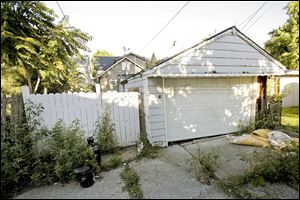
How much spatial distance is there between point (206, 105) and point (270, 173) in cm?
313

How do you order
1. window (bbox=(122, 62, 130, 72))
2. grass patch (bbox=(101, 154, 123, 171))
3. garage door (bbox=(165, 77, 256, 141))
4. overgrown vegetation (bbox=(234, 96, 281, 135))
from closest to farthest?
grass patch (bbox=(101, 154, 123, 171))
garage door (bbox=(165, 77, 256, 141))
overgrown vegetation (bbox=(234, 96, 281, 135))
window (bbox=(122, 62, 130, 72))

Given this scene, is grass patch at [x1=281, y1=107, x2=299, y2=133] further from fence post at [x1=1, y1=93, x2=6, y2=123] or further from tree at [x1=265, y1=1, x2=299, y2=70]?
fence post at [x1=1, y1=93, x2=6, y2=123]

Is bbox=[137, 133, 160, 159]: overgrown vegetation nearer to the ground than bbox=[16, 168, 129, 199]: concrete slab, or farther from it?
farther from it

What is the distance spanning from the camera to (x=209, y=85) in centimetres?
606

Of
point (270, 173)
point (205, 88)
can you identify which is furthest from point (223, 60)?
point (270, 173)

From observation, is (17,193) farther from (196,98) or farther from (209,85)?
(209,85)

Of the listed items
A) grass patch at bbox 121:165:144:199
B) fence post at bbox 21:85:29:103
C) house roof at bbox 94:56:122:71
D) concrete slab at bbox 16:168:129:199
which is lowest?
concrete slab at bbox 16:168:129:199

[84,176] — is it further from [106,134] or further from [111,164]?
[106,134]

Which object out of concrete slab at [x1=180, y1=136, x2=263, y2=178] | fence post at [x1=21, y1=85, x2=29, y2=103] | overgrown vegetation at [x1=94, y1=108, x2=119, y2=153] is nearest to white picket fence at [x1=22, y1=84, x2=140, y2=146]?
fence post at [x1=21, y1=85, x2=29, y2=103]

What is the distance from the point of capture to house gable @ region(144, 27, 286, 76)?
17.4ft

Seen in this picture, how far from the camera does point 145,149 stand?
4.96m

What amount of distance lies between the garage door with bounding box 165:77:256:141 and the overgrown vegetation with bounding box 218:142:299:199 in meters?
2.62

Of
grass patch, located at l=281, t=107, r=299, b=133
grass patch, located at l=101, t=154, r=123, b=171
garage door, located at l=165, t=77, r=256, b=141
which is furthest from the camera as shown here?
grass patch, located at l=281, t=107, r=299, b=133

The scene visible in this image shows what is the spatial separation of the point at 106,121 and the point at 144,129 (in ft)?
4.74
